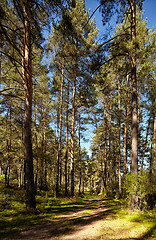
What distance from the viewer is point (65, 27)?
6.66m

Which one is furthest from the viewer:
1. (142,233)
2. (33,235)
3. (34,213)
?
(34,213)

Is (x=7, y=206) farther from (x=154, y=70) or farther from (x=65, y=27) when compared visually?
(x=154, y=70)

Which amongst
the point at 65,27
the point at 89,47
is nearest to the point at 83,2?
the point at 89,47

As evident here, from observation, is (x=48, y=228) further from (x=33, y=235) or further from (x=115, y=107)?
(x=115, y=107)

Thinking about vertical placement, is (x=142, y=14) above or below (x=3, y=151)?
above

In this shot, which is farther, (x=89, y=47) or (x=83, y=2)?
(x=83, y=2)

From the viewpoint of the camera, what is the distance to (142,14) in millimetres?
9500

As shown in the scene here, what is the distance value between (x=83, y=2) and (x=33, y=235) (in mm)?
16691

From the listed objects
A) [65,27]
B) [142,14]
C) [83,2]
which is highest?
[83,2]

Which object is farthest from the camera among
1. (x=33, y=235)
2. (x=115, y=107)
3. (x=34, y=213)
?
(x=115, y=107)

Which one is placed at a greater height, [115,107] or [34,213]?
[115,107]

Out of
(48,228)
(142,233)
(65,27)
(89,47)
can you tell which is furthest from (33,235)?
(89,47)

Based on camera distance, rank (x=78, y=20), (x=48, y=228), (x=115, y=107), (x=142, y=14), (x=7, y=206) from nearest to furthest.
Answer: (x=48, y=228) → (x=7, y=206) → (x=142, y=14) → (x=78, y=20) → (x=115, y=107)

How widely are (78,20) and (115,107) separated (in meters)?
10.2
